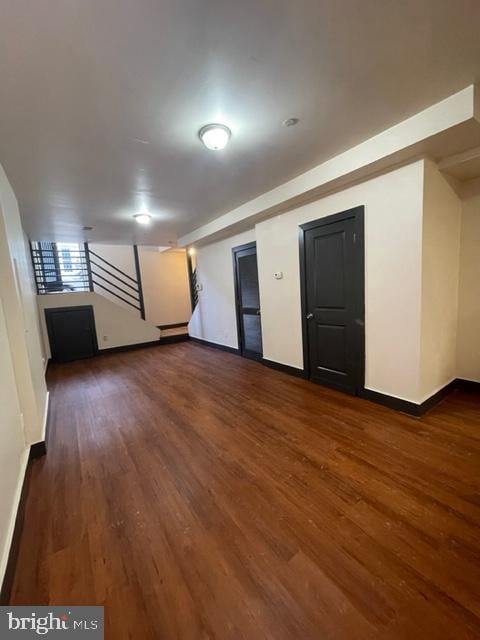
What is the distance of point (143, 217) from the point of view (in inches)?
173

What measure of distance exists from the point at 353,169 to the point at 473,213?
1492 millimetres

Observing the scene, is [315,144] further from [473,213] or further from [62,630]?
[62,630]

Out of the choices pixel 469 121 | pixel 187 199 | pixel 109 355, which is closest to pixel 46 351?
pixel 109 355

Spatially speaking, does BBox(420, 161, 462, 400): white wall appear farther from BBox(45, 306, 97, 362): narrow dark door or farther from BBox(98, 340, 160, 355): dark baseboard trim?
BBox(45, 306, 97, 362): narrow dark door

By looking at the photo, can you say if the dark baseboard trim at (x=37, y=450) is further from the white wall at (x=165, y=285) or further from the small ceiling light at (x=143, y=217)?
the white wall at (x=165, y=285)

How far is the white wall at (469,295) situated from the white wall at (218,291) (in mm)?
2950

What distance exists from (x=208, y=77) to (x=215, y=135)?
53 centimetres

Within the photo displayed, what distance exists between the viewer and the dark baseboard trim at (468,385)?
10.2 ft

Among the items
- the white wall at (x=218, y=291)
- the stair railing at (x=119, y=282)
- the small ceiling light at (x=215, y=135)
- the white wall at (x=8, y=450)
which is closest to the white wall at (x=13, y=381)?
the white wall at (x=8, y=450)

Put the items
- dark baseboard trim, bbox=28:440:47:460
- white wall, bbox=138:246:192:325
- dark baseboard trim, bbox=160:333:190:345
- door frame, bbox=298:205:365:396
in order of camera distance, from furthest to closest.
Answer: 1. white wall, bbox=138:246:192:325
2. dark baseboard trim, bbox=160:333:190:345
3. door frame, bbox=298:205:365:396
4. dark baseboard trim, bbox=28:440:47:460

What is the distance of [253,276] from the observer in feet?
15.6

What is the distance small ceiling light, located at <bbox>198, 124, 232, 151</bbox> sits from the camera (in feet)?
7.03

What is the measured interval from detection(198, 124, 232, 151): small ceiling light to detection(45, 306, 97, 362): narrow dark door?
5.57 metres

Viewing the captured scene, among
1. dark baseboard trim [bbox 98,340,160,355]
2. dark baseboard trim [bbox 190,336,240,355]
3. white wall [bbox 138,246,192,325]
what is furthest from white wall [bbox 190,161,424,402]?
white wall [bbox 138,246,192,325]
